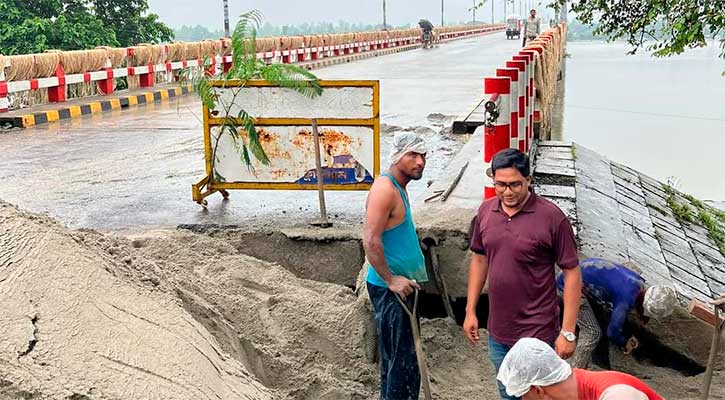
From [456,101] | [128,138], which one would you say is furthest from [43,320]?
[456,101]

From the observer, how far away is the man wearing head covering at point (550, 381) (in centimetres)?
282

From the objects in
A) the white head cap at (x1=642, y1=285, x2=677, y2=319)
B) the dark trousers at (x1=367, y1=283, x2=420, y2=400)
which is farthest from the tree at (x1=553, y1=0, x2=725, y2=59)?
the dark trousers at (x1=367, y1=283, x2=420, y2=400)

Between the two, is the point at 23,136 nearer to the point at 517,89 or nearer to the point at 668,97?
→ the point at 517,89

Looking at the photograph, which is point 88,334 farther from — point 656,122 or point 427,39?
point 427,39

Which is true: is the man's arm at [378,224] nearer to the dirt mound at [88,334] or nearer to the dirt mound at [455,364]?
the dirt mound at [88,334]

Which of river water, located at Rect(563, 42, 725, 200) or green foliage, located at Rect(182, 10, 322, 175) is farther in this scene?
river water, located at Rect(563, 42, 725, 200)

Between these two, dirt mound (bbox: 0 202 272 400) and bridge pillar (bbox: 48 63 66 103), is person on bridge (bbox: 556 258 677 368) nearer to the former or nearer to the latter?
dirt mound (bbox: 0 202 272 400)

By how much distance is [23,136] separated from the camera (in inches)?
508

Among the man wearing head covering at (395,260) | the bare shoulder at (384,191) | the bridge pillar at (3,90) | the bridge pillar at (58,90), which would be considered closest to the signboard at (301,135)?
the man wearing head covering at (395,260)

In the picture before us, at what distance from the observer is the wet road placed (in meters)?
7.38

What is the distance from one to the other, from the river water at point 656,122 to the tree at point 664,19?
10.5ft

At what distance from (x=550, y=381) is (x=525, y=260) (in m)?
1.02

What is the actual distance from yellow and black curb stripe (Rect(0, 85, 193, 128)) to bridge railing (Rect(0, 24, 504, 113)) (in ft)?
3.03

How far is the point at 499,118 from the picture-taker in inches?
241
